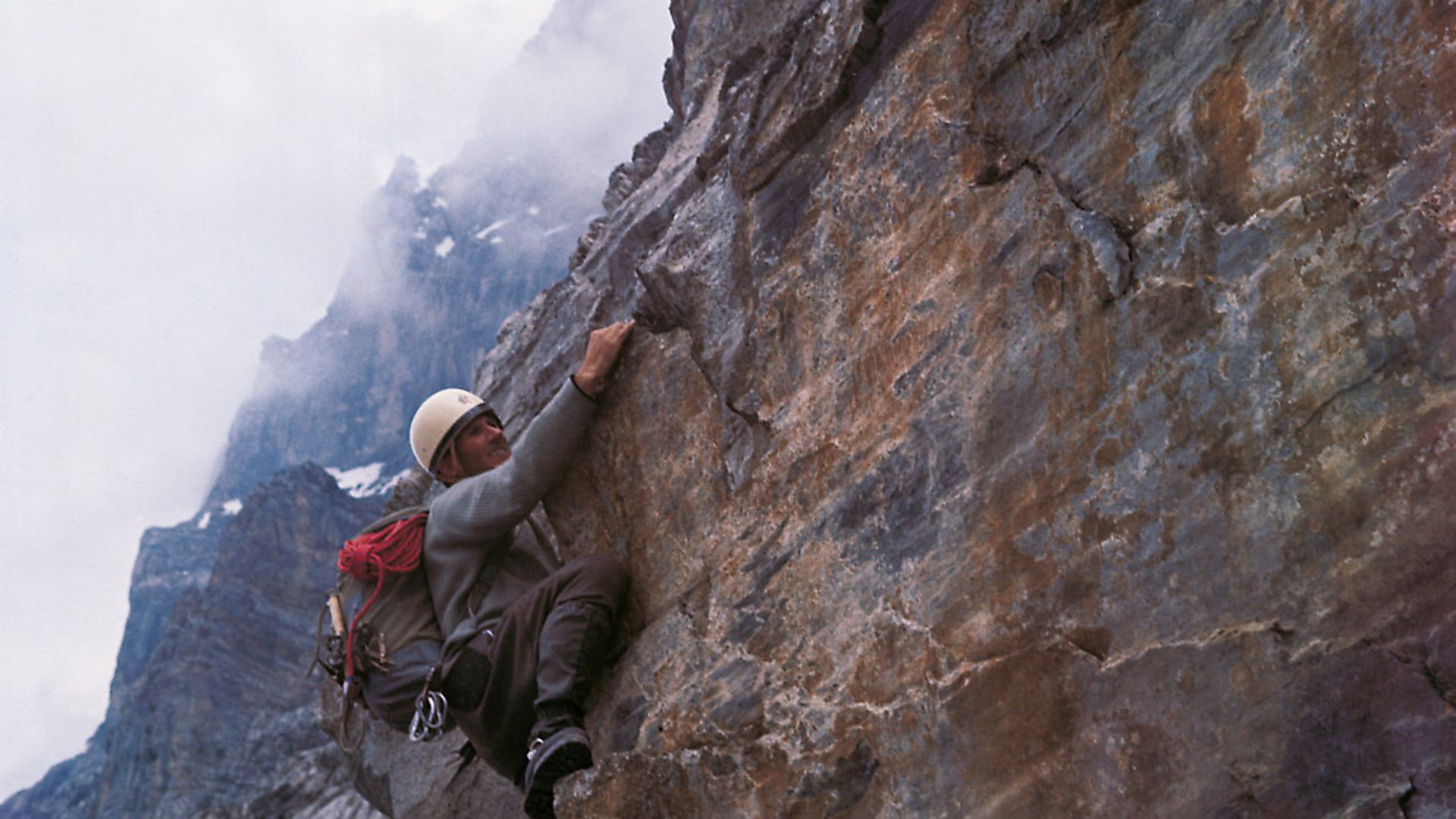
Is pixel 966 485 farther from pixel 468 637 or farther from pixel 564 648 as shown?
pixel 468 637

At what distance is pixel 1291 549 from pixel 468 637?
4021 mm

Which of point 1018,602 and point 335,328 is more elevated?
point 335,328

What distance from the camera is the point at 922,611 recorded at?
4059 mm

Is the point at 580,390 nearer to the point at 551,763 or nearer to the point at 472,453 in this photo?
the point at 472,453

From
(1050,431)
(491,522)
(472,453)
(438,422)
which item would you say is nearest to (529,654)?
(491,522)

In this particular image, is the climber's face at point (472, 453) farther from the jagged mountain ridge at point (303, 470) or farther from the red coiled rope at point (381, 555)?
the jagged mountain ridge at point (303, 470)

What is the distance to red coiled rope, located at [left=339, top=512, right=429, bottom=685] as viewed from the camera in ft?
19.8

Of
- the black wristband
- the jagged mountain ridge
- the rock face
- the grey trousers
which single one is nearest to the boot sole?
the rock face

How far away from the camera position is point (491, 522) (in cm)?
589

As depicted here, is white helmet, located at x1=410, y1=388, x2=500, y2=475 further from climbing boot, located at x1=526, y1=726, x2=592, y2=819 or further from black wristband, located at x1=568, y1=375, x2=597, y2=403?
climbing boot, located at x1=526, y1=726, x2=592, y2=819

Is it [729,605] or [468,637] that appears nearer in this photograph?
[729,605]

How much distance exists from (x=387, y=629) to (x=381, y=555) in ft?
1.33

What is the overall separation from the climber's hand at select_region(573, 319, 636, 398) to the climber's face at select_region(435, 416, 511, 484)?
893mm

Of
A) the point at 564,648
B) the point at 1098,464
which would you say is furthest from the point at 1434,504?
the point at 564,648
